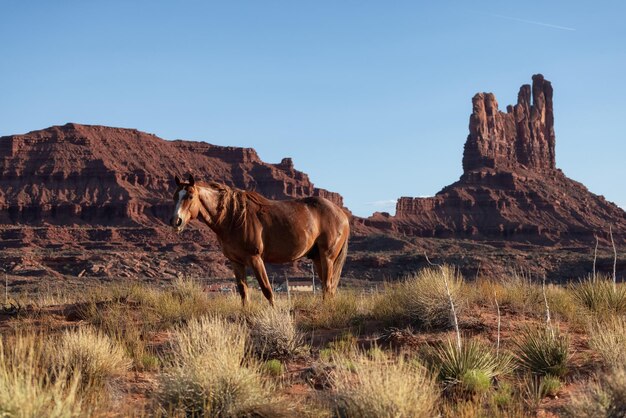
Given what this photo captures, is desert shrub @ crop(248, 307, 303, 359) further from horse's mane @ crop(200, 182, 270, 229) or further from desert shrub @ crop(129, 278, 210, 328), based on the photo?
horse's mane @ crop(200, 182, 270, 229)

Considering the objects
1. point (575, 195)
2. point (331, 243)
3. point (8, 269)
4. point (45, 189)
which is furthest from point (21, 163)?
point (331, 243)

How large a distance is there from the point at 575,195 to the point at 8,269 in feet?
368

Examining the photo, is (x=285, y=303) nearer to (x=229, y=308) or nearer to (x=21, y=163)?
(x=229, y=308)

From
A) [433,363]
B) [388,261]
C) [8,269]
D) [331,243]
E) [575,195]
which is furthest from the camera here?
[575,195]

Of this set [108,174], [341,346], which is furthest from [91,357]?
[108,174]

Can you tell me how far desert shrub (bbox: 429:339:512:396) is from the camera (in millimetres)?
6270

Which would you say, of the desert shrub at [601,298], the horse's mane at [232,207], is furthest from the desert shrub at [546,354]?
the horse's mane at [232,207]

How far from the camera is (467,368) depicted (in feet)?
21.3

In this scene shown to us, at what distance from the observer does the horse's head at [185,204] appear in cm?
903

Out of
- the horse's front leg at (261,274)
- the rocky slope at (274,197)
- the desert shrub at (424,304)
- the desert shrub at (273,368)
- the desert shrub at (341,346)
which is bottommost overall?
the desert shrub at (273,368)

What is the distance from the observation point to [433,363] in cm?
650

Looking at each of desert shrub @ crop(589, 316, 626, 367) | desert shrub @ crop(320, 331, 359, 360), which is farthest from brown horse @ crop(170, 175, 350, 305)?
desert shrub @ crop(589, 316, 626, 367)

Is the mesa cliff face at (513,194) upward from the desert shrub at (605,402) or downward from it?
upward

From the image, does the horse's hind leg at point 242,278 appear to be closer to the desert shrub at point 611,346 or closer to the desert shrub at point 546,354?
the desert shrub at point 546,354
